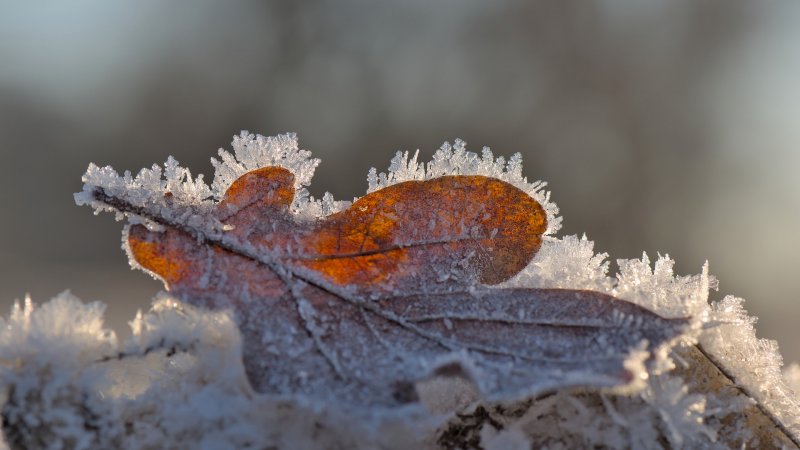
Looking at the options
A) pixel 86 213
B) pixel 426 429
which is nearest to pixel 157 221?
pixel 426 429

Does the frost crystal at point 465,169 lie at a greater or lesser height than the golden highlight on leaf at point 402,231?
greater

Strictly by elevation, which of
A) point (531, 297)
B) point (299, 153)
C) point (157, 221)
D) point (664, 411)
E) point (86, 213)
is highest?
point (86, 213)

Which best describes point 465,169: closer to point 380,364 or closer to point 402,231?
point 402,231

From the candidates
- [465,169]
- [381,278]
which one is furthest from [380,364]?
[465,169]

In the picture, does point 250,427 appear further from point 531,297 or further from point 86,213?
point 86,213

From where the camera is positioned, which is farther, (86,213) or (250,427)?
(86,213)

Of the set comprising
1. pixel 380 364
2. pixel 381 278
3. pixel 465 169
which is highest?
pixel 465 169

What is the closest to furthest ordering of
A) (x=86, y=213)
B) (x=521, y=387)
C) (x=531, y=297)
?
1. (x=521, y=387)
2. (x=531, y=297)
3. (x=86, y=213)
